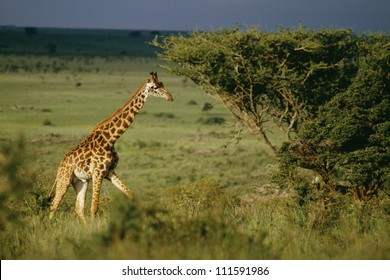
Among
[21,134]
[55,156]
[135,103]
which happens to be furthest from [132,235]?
[55,156]

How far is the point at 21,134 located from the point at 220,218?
208cm

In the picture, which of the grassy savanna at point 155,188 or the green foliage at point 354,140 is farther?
the green foliage at point 354,140

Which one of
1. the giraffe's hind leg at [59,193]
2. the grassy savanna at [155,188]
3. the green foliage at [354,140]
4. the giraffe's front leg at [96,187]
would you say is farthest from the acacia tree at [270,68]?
the giraffe's hind leg at [59,193]

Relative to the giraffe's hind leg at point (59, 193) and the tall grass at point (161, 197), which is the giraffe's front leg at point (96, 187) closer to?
the tall grass at point (161, 197)

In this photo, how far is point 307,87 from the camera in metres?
16.8

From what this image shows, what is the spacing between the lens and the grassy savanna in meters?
6.63

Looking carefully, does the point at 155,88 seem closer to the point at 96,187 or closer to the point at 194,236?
the point at 96,187

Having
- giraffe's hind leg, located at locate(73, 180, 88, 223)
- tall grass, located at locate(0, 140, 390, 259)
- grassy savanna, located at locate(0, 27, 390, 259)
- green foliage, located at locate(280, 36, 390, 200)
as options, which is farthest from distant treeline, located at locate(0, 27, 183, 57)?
tall grass, located at locate(0, 140, 390, 259)

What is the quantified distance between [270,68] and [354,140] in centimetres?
317

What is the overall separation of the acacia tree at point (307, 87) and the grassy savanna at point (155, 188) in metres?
0.82

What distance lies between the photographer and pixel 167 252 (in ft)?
20.6

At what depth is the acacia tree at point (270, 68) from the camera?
16.7 m
